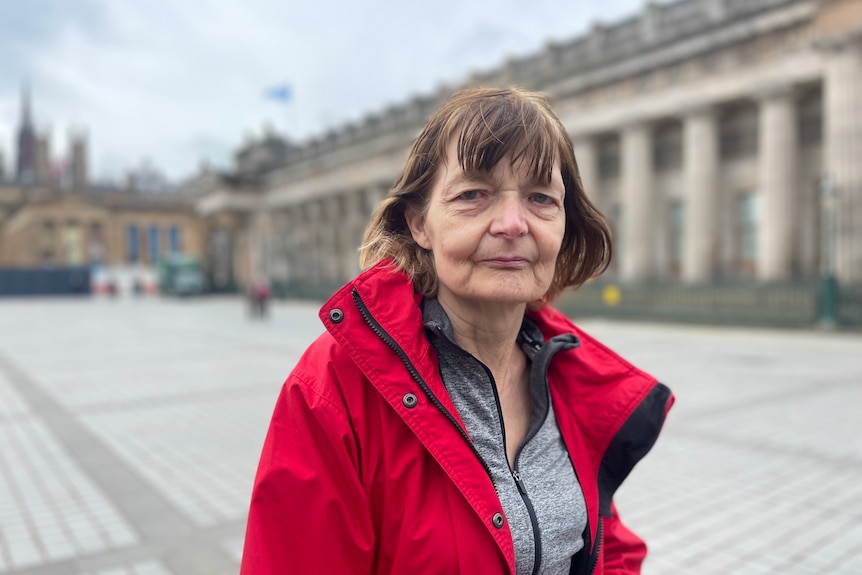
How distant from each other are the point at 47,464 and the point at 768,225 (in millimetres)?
23168

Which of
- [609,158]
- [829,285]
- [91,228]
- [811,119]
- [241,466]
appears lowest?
[241,466]

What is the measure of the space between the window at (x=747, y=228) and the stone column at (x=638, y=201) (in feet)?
11.6

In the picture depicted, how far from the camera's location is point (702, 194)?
26094 millimetres

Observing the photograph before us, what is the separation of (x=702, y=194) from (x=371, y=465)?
88.7 feet

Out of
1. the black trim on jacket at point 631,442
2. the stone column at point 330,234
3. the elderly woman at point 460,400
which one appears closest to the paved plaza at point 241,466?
the black trim on jacket at point 631,442

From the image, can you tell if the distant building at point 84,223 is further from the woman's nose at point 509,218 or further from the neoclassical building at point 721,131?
the woman's nose at point 509,218

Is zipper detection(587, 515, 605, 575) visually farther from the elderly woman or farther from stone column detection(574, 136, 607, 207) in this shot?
stone column detection(574, 136, 607, 207)

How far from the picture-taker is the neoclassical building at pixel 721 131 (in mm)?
20531

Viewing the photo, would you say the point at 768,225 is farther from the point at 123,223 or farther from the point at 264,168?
the point at 123,223

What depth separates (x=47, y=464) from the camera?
272 inches

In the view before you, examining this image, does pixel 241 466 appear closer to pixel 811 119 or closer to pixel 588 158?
pixel 811 119

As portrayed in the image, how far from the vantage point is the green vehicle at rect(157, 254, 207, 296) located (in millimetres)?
52688

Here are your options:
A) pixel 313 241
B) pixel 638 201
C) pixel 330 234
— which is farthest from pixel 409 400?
pixel 313 241

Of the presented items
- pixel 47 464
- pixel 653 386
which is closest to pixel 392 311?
pixel 653 386
